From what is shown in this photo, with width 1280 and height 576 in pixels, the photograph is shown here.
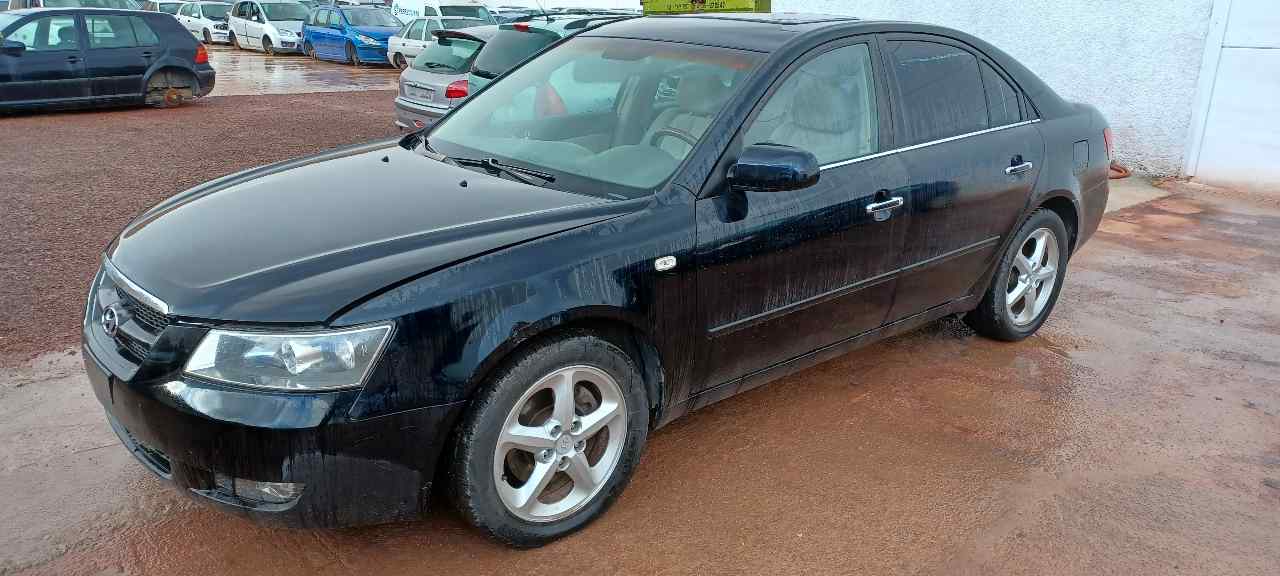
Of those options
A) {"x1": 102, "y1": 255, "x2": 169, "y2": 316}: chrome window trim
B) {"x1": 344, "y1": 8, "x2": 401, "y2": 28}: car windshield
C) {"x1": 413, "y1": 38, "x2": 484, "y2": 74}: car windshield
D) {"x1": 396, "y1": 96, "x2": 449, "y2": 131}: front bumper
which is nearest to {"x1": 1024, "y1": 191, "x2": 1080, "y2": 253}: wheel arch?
{"x1": 102, "y1": 255, "x2": 169, "y2": 316}: chrome window trim

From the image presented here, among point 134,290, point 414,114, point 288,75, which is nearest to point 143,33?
point 414,114

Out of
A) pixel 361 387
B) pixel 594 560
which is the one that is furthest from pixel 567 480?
pixel 361 387

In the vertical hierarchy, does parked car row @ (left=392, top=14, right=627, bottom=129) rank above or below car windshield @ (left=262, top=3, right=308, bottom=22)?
above

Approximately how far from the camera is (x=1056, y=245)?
503 cm

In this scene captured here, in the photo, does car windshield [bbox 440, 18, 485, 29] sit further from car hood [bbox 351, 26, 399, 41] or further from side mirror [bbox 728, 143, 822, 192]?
side mirror [bbox 728, 143, 822, 192]

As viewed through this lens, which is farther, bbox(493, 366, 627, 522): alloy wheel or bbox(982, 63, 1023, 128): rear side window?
bbox(982, 63, 1023, 128): rear side window

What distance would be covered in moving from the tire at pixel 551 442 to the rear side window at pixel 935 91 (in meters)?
1.77

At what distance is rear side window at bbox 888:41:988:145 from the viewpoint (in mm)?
4047

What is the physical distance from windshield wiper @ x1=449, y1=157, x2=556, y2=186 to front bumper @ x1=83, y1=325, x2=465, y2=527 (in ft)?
3.49

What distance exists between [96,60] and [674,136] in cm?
1194

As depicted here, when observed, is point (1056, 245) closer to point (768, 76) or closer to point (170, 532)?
point (768, 76)

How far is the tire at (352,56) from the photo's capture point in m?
22.3

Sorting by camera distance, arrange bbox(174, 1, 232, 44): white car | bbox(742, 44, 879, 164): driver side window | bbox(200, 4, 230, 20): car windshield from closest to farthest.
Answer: bbox(742, 44, 879, 164): driver side window, bbox(174, 1, 232, 44): white car, bbox(200, 4, 230, 20): car windshield

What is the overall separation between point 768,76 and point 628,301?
113 cm
